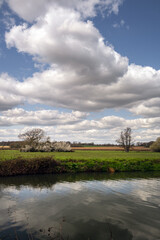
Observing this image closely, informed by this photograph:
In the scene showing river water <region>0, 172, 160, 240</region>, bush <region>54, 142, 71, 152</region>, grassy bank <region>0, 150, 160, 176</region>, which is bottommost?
river water <region>0, 172, 160, 240</region>

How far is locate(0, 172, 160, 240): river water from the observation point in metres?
7.47

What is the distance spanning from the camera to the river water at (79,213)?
294 inches

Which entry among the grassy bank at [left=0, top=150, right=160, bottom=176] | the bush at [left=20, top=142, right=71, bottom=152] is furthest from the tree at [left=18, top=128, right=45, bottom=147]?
the grassy bank at [left=0, top=150, right=160, bottom=176]

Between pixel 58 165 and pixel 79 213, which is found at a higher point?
pixel 58 165

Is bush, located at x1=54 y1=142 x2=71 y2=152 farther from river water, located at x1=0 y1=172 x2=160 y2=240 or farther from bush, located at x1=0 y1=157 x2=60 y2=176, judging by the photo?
river water, located at x1=0 y1=172 x2=160 y2=240

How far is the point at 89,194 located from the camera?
13531 mm

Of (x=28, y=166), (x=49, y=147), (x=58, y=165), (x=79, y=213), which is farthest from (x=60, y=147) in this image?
(x=79, y=213)

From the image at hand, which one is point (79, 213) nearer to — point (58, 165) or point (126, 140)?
point (58, 165)

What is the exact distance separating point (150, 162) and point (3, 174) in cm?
2313

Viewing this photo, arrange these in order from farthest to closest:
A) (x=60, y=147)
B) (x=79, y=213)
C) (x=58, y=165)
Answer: (x=60, y=147), (x=58, y=165), (x=79, y=213)

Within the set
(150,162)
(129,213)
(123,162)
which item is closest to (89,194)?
(129,213)

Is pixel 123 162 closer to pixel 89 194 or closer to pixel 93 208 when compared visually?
pixel 89 194

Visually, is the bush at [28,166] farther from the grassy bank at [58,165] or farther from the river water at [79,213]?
the river water at [79,213]

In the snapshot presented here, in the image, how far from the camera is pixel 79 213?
9758 mm
